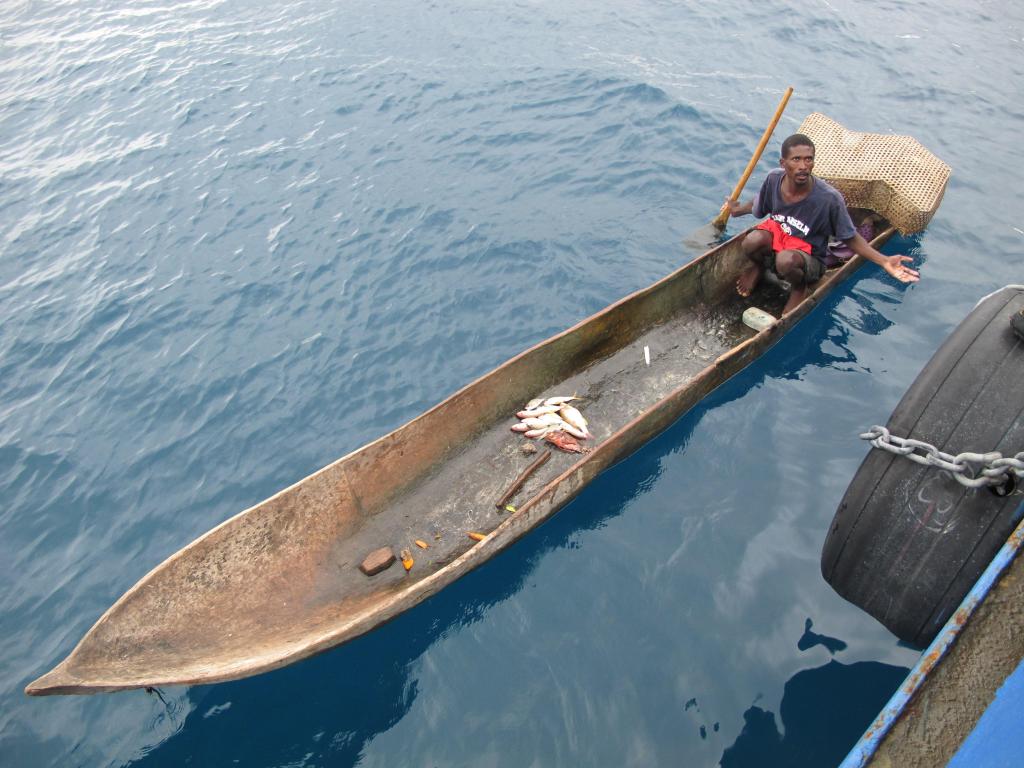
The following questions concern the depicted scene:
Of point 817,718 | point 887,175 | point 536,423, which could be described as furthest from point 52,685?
point 887,175

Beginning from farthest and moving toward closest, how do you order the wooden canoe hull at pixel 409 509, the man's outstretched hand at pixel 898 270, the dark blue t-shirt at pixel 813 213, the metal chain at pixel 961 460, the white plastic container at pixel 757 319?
the white plastic container at pixel 757 319
the dark blue t-shirt at pixel 813 213
the man's outstretched hand at pixel 898 270
the wooden canoe hull at pixel 409 509
the metal chain at pixel 961 460

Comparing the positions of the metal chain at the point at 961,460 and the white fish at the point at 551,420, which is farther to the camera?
the white fish at the point at 551,420

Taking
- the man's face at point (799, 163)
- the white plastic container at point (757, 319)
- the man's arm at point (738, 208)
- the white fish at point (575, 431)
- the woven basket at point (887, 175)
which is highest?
the man's face at point (799, 163)

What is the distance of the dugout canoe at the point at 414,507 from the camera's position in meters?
4.84

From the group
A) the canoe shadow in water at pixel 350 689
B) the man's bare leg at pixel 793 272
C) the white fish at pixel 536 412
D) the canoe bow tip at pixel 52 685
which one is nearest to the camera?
the canoe bow tip at pixel 52 685

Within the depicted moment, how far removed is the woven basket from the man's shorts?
5.12ft

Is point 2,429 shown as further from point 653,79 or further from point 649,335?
point 653,79

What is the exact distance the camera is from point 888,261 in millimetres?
6746

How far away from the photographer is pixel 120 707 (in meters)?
5.48

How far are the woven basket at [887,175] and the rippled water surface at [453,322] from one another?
88cm

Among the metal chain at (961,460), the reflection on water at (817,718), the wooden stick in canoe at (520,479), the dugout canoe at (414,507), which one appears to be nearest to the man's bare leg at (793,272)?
the dugout canoe at (414,507)

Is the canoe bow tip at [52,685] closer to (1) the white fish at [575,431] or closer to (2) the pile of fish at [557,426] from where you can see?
(2) the pile of fish at [557,426]

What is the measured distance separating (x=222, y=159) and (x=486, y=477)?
8579 mm

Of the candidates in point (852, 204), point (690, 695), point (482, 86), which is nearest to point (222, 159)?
point (482, 86)
